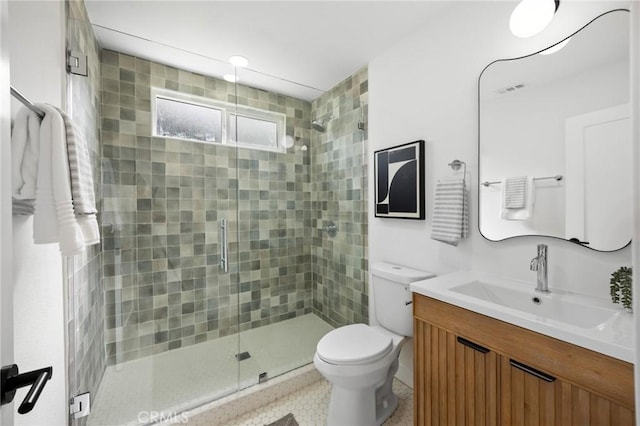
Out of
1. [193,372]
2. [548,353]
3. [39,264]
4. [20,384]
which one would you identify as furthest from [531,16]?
[193,372]

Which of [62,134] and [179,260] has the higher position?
[62,134]

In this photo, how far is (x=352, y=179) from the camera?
233cm

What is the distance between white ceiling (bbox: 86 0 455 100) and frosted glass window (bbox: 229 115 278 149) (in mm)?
402

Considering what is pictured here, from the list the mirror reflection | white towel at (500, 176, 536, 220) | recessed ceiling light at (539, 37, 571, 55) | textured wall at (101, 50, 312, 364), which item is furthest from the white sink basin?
textured wall at (101, 50, 312, 364)

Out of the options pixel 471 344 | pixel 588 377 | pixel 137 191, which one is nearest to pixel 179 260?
pixel 137 191

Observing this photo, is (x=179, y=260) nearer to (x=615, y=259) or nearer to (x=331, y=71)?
(x=331, y=71)

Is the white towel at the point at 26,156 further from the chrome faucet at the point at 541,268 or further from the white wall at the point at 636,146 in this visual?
the chrome faucet at the point at 541,268

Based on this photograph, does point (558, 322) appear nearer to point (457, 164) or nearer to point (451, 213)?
point (451, 213)

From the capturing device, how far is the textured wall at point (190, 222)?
6.12 ft

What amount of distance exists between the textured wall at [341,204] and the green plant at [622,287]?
1.42 m

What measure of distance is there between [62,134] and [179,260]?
57.3 inches

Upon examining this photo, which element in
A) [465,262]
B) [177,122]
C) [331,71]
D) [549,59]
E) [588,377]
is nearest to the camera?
[588,377]

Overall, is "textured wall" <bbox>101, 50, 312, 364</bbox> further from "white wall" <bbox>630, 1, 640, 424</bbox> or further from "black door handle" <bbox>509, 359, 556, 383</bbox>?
"white wall" <bbox>630, 1, 640, 424</bbox>

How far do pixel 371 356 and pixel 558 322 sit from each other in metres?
0.84
